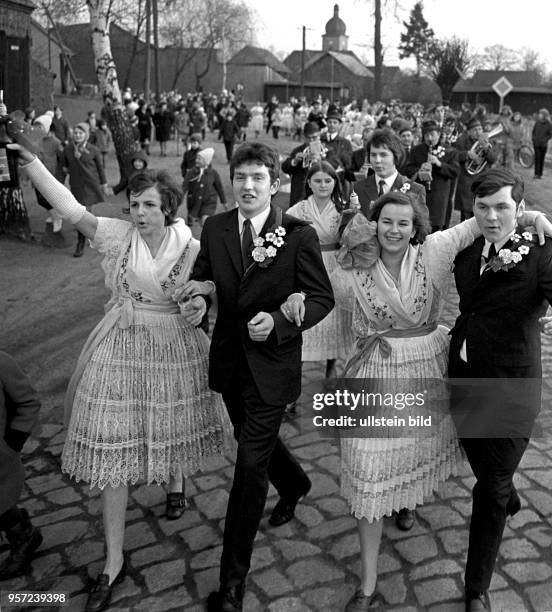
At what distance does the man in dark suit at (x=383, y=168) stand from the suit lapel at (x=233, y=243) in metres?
2.54

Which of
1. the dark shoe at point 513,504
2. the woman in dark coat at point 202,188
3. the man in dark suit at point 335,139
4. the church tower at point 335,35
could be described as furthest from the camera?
the church tower at point 335,35

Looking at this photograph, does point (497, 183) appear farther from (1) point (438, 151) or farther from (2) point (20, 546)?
(1) point (438, 151)

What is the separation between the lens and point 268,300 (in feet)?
11.1

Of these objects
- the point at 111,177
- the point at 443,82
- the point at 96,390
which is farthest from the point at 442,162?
the point at 443,82

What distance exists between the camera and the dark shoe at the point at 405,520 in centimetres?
401

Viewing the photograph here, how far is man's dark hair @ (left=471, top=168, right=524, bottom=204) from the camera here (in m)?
3.24

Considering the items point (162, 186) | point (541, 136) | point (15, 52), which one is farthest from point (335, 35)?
point (162, 186)

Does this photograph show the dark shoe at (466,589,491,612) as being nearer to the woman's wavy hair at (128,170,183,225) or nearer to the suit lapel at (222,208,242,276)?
the suit lapel at (222,208,242,276)

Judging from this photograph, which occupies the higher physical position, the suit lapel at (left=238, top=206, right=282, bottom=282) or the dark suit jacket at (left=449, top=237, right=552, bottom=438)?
the suit lapel at (left=238, top=206, right=282, bottom=282)

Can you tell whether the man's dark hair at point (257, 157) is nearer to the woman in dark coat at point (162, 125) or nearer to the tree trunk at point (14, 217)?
the tree trunk at point (14, 217)

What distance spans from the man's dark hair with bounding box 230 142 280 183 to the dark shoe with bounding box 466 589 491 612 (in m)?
2.23

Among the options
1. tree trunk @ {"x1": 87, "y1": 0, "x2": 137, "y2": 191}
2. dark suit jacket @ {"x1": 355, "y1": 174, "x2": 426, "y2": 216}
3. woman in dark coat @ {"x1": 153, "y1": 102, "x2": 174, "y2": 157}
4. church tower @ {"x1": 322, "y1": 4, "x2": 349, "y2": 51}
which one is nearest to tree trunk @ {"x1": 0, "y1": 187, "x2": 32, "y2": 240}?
tree trunk @ {"x1": 87, "y1": 0, "x2": 137, "y2": 191}

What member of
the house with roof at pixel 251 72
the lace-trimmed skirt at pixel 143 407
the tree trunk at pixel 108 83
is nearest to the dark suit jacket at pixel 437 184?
the tree trunk at pixel 108 83

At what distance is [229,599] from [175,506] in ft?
3.26
